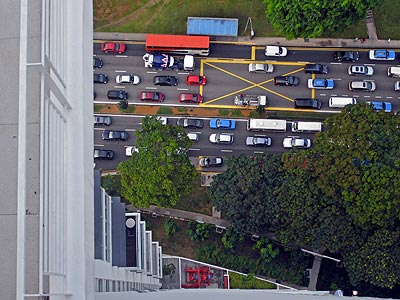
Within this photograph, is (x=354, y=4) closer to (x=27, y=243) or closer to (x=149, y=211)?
(x=149, y=211)

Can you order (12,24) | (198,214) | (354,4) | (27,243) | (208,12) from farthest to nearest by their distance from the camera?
1. (208,12)
2. (198,214)
3. (354,4)
4. (12,24)
5. (27,243)

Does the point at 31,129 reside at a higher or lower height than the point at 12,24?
lower

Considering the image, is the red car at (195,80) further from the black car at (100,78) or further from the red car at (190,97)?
the black car at (100,78)

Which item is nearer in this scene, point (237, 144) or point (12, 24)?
point (12, 24)

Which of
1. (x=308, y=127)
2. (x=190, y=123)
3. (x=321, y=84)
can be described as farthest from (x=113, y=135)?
(x=321, y=84)

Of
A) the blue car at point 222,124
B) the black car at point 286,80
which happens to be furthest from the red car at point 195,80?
the black car at point 286,80

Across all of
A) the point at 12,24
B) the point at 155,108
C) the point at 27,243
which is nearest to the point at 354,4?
the point at 155,108
